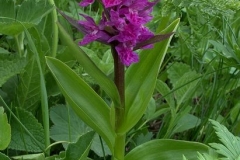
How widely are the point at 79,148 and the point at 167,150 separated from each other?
0.58ft

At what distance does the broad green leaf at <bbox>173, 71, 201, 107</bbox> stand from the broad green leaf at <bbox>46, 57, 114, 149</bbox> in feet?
0.86

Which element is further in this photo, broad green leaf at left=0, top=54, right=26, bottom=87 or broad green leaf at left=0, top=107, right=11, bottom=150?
broad green leaf at left=0, top=54, right=26, bottom=87

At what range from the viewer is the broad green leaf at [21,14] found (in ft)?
3.27

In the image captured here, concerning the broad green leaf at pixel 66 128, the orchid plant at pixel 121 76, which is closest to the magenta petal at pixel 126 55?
the orchid plant at pixel 121 76

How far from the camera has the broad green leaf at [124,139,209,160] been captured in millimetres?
845

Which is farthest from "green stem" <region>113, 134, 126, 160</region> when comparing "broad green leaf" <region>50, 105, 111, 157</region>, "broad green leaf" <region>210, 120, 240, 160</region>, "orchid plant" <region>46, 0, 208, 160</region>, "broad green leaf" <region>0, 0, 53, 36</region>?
"broad green leaf" <region>0, 0, 53, 36</region>

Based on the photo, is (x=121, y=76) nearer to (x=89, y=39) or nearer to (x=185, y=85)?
(x=89, y=39)

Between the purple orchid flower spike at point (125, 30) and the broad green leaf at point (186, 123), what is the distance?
1.16ft

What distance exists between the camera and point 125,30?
2.49 ft

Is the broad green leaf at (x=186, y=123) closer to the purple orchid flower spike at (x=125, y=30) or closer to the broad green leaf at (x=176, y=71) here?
the broad green leaf at (x=176, y=71)

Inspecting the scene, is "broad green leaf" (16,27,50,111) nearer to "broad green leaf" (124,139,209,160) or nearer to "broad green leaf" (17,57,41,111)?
"broad green leaf" (17,57,41,111)

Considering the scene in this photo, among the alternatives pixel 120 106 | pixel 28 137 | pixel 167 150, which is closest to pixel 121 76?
pixel 120 106

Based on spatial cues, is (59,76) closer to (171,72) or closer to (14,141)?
(14,141)

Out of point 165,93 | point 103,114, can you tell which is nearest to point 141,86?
point 103,114
